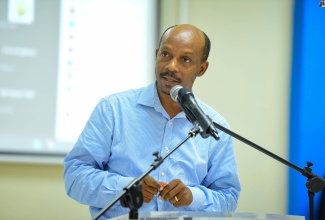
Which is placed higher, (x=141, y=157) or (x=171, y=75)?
(x=171, y=75)

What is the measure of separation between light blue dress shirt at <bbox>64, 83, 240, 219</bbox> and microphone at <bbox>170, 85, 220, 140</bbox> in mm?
548

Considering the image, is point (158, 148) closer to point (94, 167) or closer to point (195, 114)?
point (94, 167)

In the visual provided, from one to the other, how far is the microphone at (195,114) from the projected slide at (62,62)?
182cm

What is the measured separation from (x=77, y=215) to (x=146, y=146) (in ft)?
4.44

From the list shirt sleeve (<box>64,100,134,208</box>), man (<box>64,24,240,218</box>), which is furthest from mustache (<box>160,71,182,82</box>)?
shirt sleeve (<box>64,100,134,208</box>)

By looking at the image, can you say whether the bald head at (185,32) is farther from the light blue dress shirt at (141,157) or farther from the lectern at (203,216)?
the lectern at (203,216)

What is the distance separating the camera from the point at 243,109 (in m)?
3.67

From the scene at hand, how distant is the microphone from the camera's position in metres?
1.51

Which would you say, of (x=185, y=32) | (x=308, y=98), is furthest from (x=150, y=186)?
(x=308, y=98)

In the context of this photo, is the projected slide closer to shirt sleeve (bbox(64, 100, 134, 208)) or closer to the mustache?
shirt sleeve (bbox(64, 100, 134, 208))

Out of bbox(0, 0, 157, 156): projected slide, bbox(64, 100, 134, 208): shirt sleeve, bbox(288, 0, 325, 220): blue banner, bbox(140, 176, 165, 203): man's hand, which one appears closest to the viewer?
bbox(140, 176, 165, 203): man's hand

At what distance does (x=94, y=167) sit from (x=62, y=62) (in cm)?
137

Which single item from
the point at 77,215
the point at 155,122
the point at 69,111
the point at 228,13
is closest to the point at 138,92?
the point at 155,122

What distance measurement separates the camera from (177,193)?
6.12ft
